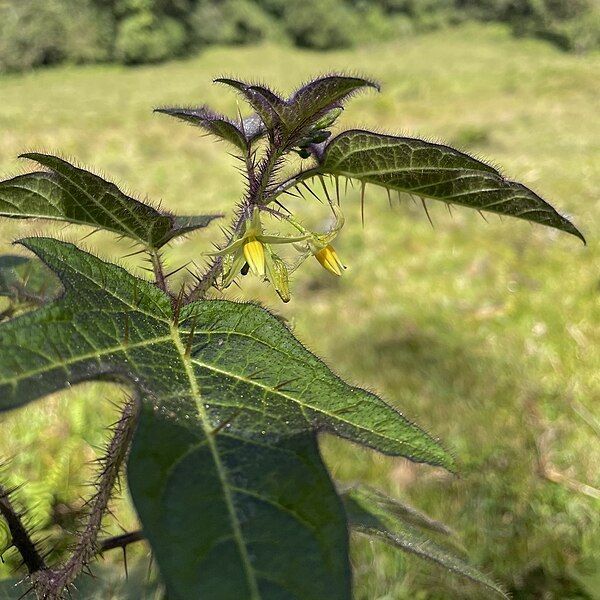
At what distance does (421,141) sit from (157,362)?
28 centimetres

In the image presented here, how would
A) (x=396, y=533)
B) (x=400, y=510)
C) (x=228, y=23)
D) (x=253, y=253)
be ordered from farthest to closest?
(x=228, y=23) < (x=400, y=510) < (x=396, y=533) < (x=253, y=253)

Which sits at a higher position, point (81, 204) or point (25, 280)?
point (81, 204)

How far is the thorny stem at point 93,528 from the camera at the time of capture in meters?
0.57

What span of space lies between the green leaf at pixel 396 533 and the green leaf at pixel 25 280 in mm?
451

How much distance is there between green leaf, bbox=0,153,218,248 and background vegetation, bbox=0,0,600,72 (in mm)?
19946

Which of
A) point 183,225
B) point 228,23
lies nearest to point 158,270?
point 183,225

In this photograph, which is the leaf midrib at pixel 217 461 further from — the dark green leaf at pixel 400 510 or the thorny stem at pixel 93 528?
the dark green leaf at pixel 400 510

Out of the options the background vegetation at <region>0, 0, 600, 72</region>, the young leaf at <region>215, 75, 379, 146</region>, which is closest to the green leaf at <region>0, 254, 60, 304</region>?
the young leaf at <region>215, 75, 379, 146</region>

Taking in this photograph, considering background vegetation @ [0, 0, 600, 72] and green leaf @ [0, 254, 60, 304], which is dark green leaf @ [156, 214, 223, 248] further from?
background vegetation @ [0, 0, 600, 72]

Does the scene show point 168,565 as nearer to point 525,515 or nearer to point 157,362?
point 157,362

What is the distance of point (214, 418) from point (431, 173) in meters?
0.29

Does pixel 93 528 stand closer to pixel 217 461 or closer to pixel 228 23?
pixel 217 461

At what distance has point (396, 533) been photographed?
2.29 ft

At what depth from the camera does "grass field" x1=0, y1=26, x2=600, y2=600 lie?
6.10ft
